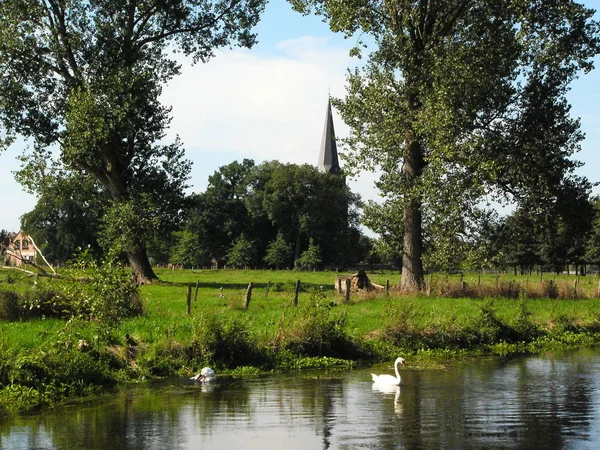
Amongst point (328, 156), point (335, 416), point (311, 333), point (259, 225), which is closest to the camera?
point (335, 416)

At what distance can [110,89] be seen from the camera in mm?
45094

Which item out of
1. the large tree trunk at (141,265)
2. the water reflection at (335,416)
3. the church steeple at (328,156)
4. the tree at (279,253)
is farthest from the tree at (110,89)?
the church steeple at (328,156)

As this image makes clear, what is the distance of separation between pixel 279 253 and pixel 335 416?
333 ft

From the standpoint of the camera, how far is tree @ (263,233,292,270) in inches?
4636

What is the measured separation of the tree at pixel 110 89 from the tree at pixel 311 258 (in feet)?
212

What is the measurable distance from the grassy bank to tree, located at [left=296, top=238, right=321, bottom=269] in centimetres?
7861

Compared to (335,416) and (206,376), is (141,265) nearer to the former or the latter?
(206,376)

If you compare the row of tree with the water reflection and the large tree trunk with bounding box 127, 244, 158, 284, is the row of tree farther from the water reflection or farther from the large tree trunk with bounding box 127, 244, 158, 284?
the water reflection

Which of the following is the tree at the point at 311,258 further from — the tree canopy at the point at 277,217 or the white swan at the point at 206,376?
the white swan at the point at 206,376

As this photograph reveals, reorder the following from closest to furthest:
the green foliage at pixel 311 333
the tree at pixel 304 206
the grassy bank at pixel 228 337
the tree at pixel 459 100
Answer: the grassy bank at pixel 228 337 → the green foliage at pixel 311 333 → the tree at pixel 459 100 → the tree at pixel 304 206

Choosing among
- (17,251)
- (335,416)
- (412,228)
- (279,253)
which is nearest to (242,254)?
(279,253)

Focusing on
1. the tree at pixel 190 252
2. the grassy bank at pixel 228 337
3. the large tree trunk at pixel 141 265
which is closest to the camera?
the grassy bank at pixel 228 337

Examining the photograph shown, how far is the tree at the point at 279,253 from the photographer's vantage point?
11775 centimetres

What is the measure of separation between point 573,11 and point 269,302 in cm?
1952
